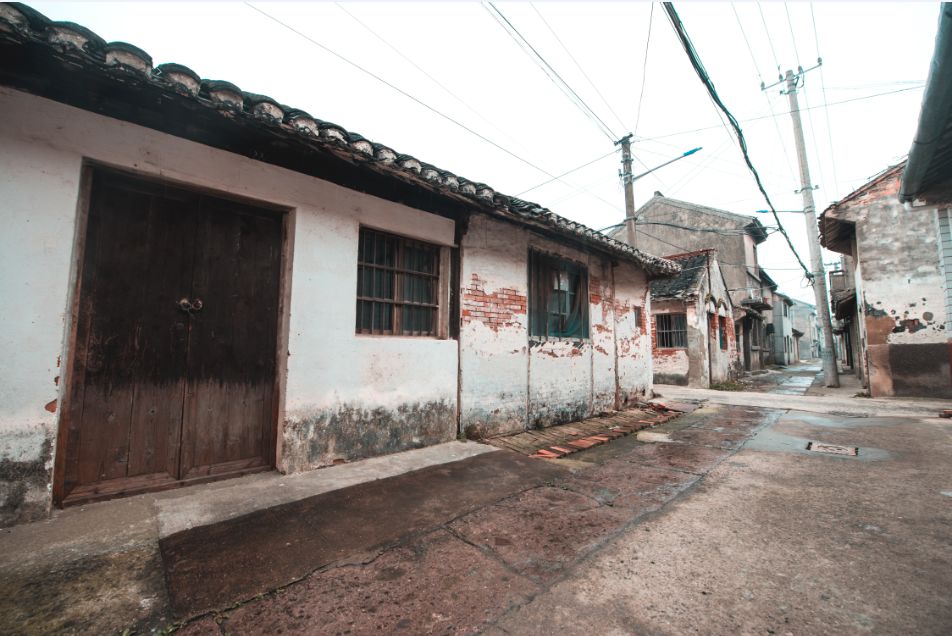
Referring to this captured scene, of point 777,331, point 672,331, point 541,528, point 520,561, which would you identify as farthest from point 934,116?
point 777,331

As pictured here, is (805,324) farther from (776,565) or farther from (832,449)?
(776,565)

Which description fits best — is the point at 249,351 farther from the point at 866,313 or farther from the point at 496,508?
the point at 866,313

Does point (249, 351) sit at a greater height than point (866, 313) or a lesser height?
lesser

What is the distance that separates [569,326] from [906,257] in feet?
28.4

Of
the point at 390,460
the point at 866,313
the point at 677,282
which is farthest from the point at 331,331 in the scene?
the point at 677,282

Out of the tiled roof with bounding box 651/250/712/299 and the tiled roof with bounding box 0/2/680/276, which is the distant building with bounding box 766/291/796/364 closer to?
the tiled roof with bounding box 651/250/712/299

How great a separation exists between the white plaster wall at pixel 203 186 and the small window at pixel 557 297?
5.79 ft

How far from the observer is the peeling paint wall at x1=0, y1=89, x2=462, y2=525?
2.31 m

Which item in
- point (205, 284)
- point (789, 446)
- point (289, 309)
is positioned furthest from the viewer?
point (789, 446)

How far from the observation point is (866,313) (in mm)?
9102

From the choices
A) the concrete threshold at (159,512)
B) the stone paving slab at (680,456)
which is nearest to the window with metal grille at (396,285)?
the concrete threshold at (159,512)

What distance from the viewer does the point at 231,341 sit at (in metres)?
3.22

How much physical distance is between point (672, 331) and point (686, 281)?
1.80m

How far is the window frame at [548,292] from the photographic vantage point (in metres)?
5.86
